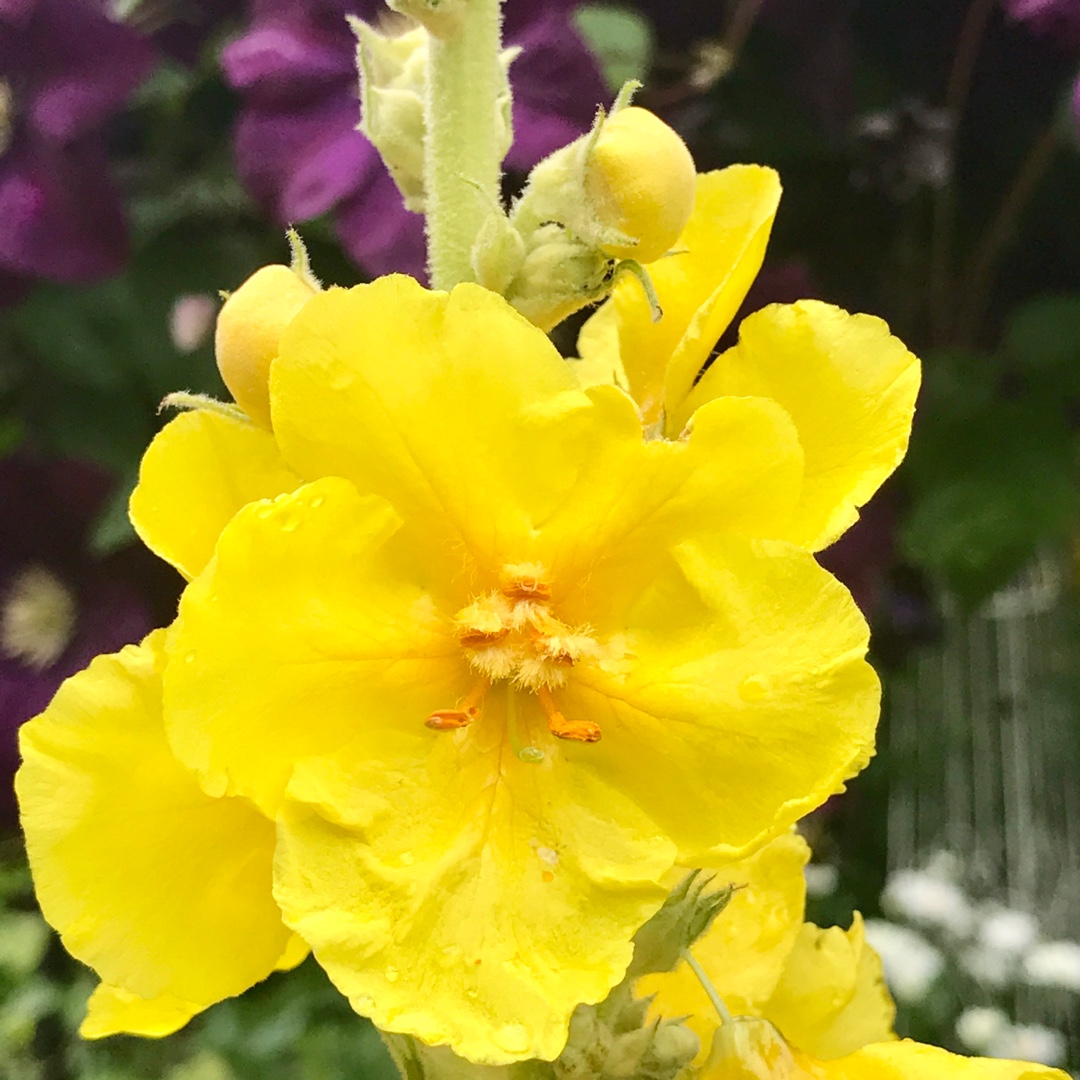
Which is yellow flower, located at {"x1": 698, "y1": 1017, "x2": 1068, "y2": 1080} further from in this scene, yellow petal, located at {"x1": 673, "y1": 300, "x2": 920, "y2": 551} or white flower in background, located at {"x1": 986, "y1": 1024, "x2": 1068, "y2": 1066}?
white flower in background, located at {"x1": 986, "y1": 1024, "x2": 1068, "y2": 1066}

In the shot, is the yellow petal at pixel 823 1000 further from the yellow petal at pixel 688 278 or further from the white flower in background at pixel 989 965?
the white flower in background at pixel 989 965

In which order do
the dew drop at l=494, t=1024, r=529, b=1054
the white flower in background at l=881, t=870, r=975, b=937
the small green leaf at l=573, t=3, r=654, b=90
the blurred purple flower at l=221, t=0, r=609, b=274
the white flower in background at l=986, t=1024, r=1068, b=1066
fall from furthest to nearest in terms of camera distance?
the white flower in background at l=881, t=870, r=975, b=937
the white flower in background at l=986, t=1024, r=1068, b=1066
the small green leaf at l=573, t=3, r=654, b=90
the blurred purple flower at l=221, t=0, r=609, b=274
the dew drop at l=494, t=1024, r=529, b=1054

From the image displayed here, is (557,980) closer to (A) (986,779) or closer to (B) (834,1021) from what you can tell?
(B) (834,1021)

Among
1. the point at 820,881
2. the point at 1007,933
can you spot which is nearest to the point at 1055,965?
the point at 1007,933

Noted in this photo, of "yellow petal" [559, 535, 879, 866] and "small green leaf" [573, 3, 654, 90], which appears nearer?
"yellow petal" [559, 535, 879, 866]

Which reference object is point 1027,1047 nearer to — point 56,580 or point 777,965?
point 777,965

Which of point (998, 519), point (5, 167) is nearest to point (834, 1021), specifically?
point (998, 519)

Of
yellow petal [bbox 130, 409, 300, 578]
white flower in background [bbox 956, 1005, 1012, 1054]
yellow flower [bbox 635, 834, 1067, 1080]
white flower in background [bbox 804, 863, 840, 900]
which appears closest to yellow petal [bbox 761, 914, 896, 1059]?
yellow flower [bbox 635, 834, 1067, 1080]

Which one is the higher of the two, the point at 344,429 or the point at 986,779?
the point at 344,429
